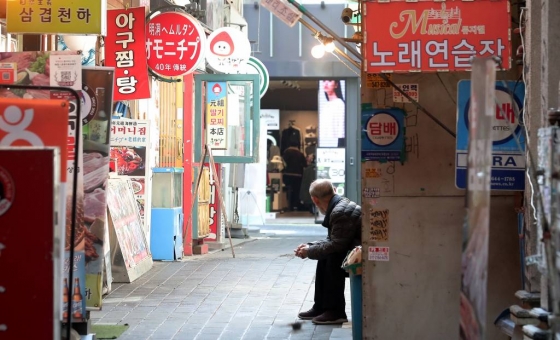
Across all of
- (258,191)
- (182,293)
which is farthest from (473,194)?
(258,191)

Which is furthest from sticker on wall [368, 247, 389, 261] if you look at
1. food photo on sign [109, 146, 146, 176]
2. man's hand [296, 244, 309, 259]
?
food photo on sign [109, 146, 146, 176]

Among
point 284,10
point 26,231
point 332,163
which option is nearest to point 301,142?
point 332,163

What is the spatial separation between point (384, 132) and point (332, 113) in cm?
1908

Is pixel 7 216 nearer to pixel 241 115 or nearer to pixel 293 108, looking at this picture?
pixel 241 115

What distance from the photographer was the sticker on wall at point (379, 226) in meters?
8.62

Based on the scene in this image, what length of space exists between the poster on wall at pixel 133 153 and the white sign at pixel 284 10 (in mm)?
3765

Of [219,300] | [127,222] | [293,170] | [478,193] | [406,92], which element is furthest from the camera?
[293,170]

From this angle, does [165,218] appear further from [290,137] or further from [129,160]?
[290,137]

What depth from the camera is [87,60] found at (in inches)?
540

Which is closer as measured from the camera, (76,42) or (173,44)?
(76,42)

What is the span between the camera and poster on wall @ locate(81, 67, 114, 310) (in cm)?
860

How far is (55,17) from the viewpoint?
10.3m

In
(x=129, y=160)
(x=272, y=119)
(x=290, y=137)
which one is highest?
A: (x=272, y=119)

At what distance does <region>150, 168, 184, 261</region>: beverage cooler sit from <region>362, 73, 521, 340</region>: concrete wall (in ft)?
27.4
